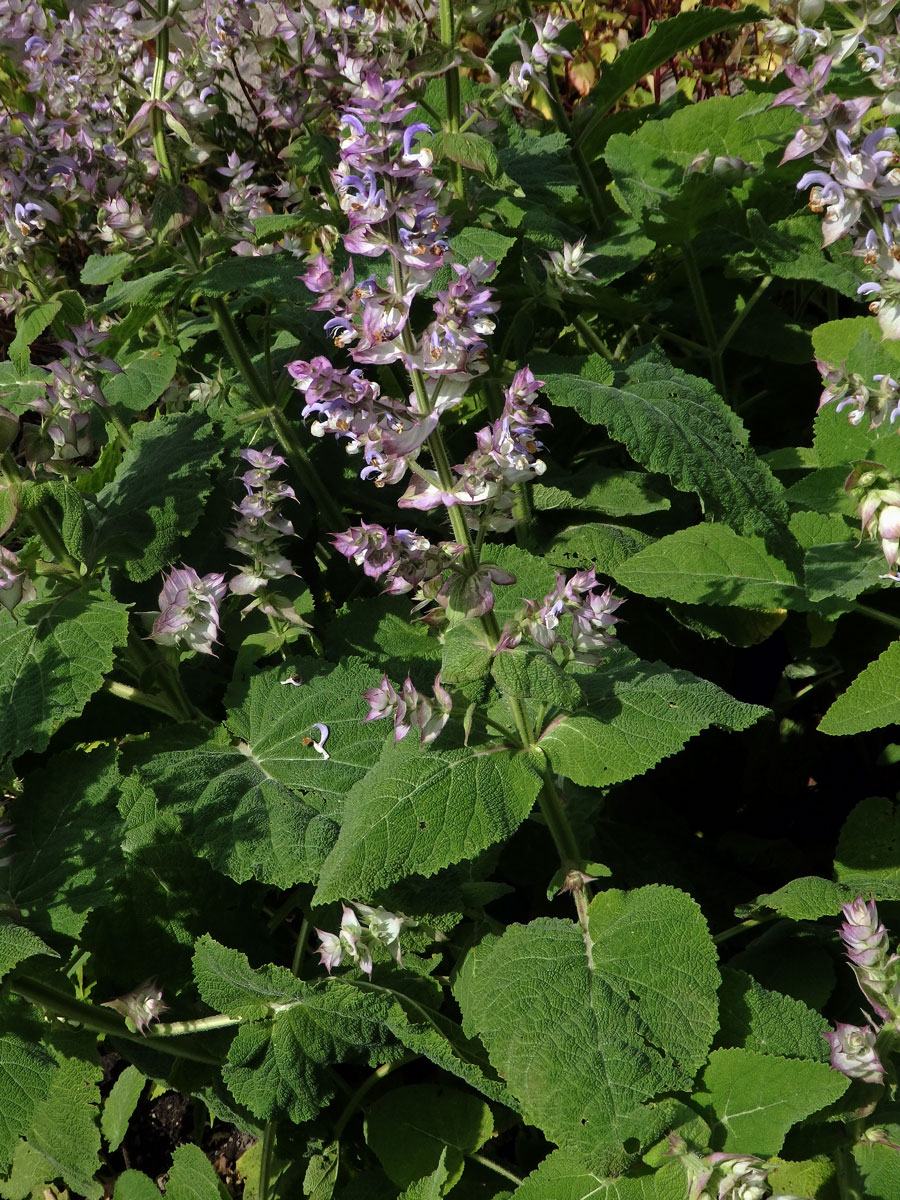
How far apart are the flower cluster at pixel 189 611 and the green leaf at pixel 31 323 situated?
2.25ft

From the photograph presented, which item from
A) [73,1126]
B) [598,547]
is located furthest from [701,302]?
[73,1126]

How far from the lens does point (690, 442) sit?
2.07 m

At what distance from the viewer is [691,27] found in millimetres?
2658

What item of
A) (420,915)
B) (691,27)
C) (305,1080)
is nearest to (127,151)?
(691,27)

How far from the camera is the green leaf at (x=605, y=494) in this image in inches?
94.7

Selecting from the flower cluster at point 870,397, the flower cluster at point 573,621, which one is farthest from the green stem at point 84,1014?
the flower cluster at point 870,397

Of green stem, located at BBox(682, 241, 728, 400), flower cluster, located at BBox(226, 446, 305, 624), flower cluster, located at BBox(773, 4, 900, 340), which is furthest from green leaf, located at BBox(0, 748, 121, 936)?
green stem, located at BBox(682, 241, 728, 400)

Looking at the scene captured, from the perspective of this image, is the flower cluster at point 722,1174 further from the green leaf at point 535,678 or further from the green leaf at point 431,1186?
the green leaf at point 535,678

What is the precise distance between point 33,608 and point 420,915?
0.97m

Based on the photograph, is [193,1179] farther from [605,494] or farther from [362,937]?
[605,494]

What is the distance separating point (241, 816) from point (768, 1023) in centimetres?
97

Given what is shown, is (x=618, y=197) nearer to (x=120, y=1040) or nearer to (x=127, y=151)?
(x=127, y=151)

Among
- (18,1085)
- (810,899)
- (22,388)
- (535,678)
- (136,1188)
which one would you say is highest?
(22,388)

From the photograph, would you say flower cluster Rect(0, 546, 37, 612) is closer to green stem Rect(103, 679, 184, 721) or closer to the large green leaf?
green stem Rect(103, 679, 184, 721)
